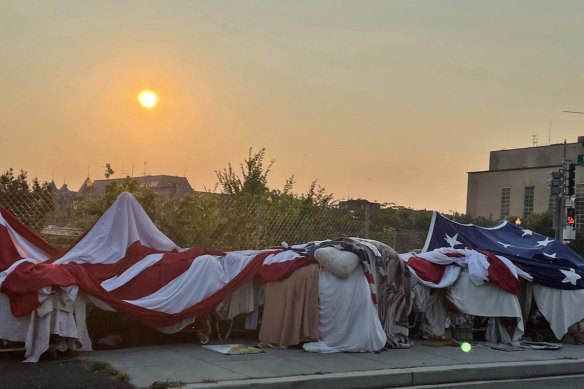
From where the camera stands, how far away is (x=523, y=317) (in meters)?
11.8

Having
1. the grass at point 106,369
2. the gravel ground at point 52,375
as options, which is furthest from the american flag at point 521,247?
the gravel ground at point 52,375

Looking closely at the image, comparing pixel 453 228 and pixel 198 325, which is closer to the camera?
pixel 198 325

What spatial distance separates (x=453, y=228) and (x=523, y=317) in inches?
81.3

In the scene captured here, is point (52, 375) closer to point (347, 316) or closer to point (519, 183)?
point (347, 316)

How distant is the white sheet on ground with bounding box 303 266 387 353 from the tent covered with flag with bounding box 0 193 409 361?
13mm

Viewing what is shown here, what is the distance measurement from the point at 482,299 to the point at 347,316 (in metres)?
2.57

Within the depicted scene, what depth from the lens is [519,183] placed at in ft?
256

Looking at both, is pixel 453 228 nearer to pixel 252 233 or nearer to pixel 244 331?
pixel 252 233

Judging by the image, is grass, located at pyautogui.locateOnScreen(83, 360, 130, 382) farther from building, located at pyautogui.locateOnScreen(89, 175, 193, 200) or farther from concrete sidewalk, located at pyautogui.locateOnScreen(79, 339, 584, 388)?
building, located at pyautogui.locateOnScreen(89, 175, 193, 200)

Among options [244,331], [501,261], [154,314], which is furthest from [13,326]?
[501,261]

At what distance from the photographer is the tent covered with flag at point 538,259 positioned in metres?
11.6

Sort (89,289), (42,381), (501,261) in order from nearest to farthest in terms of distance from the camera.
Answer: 1. (42,381)
2. (89,289)
3. (501,261)

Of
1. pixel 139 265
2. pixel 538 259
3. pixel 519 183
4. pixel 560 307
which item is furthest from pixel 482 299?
pixel 519 183

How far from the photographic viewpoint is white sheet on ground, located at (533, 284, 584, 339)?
37.9 feet
